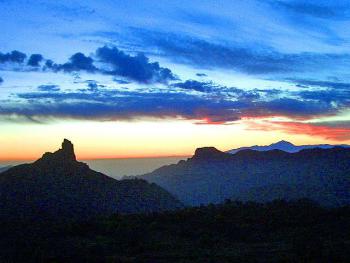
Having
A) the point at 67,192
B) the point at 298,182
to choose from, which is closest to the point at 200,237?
the point at 67,192

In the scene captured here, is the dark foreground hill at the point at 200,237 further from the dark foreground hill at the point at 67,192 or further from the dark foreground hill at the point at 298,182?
the dark foreground hill at the point at 298,182

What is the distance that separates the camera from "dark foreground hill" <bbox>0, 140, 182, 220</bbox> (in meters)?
92.1

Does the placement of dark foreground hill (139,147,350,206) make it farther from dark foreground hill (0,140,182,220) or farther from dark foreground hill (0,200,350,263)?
dark foreground hill (0,200,350,263)

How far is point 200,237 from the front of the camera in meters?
45.7

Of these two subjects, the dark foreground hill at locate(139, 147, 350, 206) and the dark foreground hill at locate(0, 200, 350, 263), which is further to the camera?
the dark foreground hill at locate(139, 147, 350, 206)

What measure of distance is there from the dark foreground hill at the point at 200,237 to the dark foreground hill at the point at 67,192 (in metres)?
28.7

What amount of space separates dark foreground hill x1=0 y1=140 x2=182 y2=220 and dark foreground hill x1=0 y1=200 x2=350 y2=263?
2871 cm

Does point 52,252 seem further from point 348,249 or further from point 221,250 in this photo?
point 348,249

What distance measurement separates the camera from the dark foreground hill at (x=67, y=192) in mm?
92125

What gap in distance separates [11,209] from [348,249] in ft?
231

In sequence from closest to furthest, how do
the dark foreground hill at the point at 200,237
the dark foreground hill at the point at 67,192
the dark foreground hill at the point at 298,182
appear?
the dark foreground hill at the point at 200,237 → the dark foreground hill at the point at 67,192 → the dark foreground hill at the point at 298,182

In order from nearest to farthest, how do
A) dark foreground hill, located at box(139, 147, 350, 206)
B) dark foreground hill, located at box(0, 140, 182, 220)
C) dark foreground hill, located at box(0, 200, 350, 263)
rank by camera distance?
dark foreground hill, located at box(0, 200, 350, 263)
dark foreground hill, located at box(0, 140, 182, 220)
dark foreground hill, located at box(139, 147, 350, 206)

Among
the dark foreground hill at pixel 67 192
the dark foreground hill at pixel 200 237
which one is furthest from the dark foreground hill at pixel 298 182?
the dark foreground hill at pixel 200 237

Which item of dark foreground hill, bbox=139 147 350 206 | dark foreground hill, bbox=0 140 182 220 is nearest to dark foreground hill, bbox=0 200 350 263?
dark foreground hill, bbox=0 140 182 220
